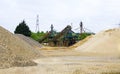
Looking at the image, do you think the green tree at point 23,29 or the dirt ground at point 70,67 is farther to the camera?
the green tree at point 23,29

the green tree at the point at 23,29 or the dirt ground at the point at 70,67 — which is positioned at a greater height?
the green tree at the point at 23,29

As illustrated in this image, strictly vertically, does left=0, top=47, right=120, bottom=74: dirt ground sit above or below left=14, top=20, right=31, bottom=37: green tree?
below

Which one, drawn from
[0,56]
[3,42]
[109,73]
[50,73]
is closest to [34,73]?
[50,73]

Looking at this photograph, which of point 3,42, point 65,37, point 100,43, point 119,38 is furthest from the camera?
point 65,37

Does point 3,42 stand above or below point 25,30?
below

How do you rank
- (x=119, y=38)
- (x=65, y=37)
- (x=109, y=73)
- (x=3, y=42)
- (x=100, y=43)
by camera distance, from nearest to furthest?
1. (x=109, y=73)
2. (x=3, y=42)
3. (x=119, y=38)
4. (x=100, y=43)
5. (x=65, y=37)

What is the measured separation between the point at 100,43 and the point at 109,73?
2450cm

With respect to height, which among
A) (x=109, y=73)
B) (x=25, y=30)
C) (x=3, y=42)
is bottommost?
(x=109, y=73)

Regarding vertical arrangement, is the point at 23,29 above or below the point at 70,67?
above

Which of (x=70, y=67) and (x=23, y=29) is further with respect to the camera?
(x=23, y=29)

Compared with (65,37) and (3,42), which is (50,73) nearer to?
(3,42)

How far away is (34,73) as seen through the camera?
1495 cm

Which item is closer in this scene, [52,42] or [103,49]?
[103,49]

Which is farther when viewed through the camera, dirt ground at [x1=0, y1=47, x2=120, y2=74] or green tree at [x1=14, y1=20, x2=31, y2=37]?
green tree at [x1=14, y1=20, x2=31, y2=37]
